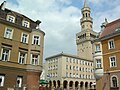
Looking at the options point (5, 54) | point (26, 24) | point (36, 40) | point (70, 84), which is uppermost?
point (26, 24)

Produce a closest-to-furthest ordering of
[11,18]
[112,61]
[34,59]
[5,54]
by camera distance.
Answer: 1. [5,54]
2. [11,18]
3. [34,59]
4. [112,61]

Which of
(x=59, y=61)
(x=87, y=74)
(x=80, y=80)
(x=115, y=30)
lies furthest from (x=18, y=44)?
(x=87, y=74)

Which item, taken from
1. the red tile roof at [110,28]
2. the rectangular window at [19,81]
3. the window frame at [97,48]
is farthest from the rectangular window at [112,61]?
the rectangular window at [19,81]

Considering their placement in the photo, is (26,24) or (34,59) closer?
(34,59)

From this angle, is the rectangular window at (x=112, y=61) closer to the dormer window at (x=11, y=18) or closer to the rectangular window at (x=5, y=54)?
the rectangular window at (x=5, y=54)

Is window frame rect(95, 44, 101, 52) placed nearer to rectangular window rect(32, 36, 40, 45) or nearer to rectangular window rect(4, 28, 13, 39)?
rectangular window rect(32, 36, 40, 45)

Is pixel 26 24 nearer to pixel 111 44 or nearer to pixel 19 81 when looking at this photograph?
pixel 19 81

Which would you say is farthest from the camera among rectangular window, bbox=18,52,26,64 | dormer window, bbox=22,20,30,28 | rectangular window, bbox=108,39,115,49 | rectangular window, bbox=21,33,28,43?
rectangular window, bbox=108,39,115,49

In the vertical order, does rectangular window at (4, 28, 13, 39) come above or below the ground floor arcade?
above

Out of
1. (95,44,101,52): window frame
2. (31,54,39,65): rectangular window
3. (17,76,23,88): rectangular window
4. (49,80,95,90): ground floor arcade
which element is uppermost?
(95,44,101,52): window frame

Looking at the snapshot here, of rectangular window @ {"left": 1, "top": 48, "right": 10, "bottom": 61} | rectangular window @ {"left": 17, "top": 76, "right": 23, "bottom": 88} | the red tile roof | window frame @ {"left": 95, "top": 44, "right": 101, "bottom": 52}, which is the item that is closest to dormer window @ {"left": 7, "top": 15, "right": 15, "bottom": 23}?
rectangular window @ {"left": 1, "top": 48, "right": 10, "bottom": 61}

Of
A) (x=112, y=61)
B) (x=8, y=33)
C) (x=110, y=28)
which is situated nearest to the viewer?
(x=8, y=33)

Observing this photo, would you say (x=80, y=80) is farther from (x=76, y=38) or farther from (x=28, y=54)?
(x=28, y=54)

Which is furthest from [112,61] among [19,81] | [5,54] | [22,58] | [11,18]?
[11,18]
